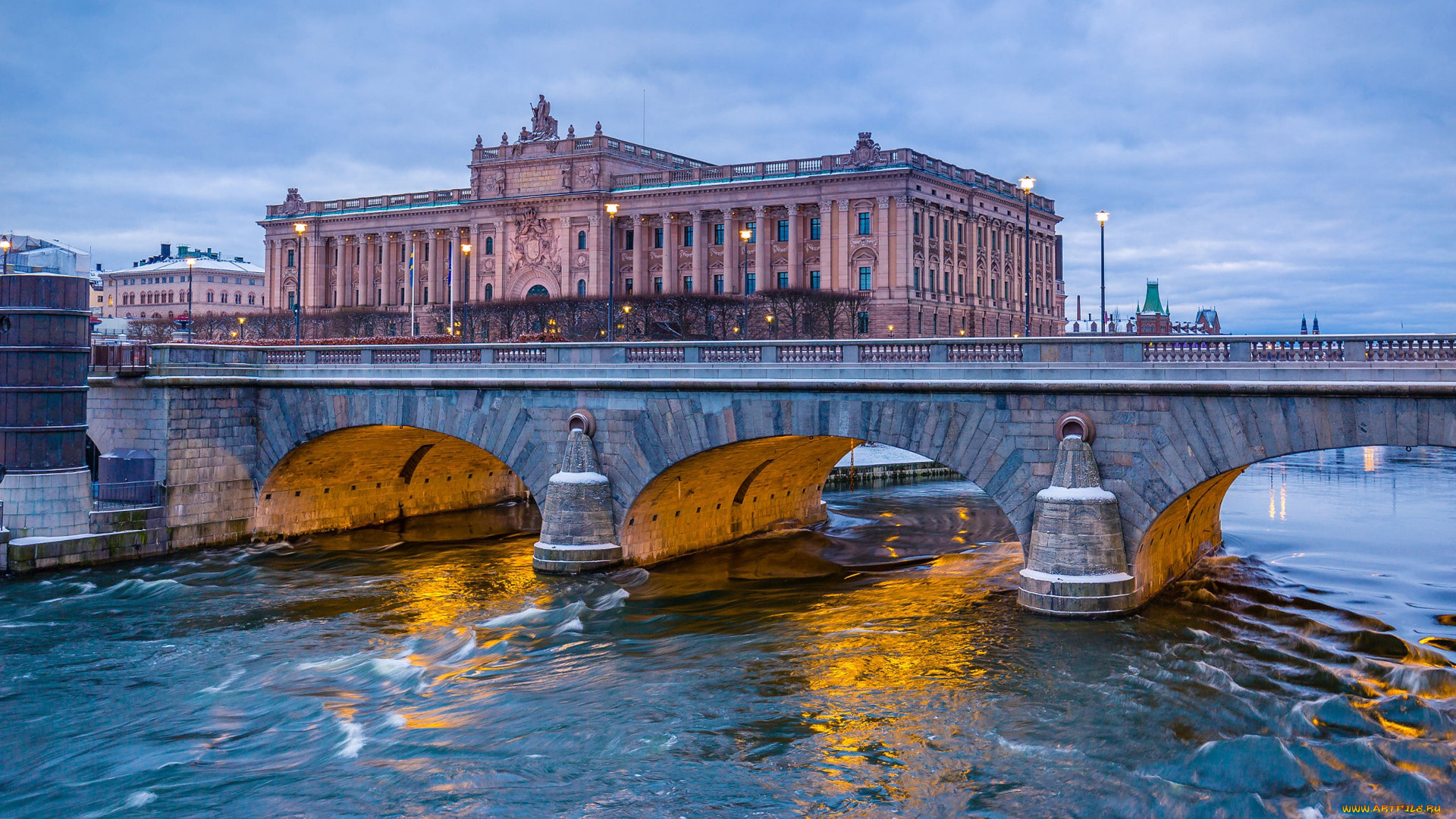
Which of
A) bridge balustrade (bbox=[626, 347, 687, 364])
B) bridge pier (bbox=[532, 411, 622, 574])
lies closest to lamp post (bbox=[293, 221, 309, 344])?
bridge pier (bbox=[532, 411, 622, 574])

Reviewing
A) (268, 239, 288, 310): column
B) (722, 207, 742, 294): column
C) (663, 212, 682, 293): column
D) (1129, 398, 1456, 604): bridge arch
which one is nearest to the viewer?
(1129, 398, 1456, 604): bridge arch

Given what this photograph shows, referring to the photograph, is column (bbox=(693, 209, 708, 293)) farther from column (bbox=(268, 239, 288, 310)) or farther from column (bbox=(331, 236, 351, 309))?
column (bbox=(268, 239, 288, 310))

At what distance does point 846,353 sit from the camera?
103 ft

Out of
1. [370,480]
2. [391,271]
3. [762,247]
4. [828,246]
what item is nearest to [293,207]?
[391,271]

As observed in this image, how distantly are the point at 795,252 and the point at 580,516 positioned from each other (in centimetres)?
6936

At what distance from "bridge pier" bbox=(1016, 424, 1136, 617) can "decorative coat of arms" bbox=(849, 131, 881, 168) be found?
232ft

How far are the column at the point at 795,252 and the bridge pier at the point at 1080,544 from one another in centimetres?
7414

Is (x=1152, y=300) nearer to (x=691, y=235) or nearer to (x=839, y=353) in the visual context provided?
(x=691, y=235)

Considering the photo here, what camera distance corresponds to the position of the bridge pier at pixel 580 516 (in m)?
34.0

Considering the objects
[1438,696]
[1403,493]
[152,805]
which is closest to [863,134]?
[1403,493]

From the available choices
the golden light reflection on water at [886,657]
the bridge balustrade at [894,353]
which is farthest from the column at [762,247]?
the bridge balustrade at [894,353]

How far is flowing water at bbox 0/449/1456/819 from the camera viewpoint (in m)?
19.2

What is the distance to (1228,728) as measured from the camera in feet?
69.8

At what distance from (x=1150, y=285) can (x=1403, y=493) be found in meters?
145
